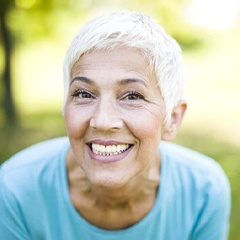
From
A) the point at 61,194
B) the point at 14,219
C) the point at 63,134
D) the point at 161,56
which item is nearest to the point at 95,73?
the point at 161,56

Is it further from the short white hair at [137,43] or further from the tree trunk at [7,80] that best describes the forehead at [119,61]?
the tree trunk at [7,80]

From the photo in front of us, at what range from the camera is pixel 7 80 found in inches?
A: 252

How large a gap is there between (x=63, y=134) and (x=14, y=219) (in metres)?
3.46

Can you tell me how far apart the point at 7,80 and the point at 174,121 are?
442cm

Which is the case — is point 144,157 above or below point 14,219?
above

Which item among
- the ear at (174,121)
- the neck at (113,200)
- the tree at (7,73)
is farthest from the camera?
the tree at (7,73)

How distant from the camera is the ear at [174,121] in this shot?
2.22 m

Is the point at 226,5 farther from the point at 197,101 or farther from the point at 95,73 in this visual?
the point at 95,73

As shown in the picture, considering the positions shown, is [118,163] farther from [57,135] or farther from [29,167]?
[57,135]

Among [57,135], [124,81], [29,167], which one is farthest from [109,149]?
[57,135]

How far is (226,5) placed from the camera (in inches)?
279

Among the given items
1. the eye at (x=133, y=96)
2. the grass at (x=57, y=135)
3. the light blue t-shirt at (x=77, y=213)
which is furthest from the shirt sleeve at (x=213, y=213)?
the grass at (x=57, y=135)

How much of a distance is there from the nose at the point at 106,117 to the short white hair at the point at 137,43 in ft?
0.66

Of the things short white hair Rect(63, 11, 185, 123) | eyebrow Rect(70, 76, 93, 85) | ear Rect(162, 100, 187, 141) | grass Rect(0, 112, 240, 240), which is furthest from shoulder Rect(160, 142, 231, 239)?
grass Rect(0, 112, 240, 240)
